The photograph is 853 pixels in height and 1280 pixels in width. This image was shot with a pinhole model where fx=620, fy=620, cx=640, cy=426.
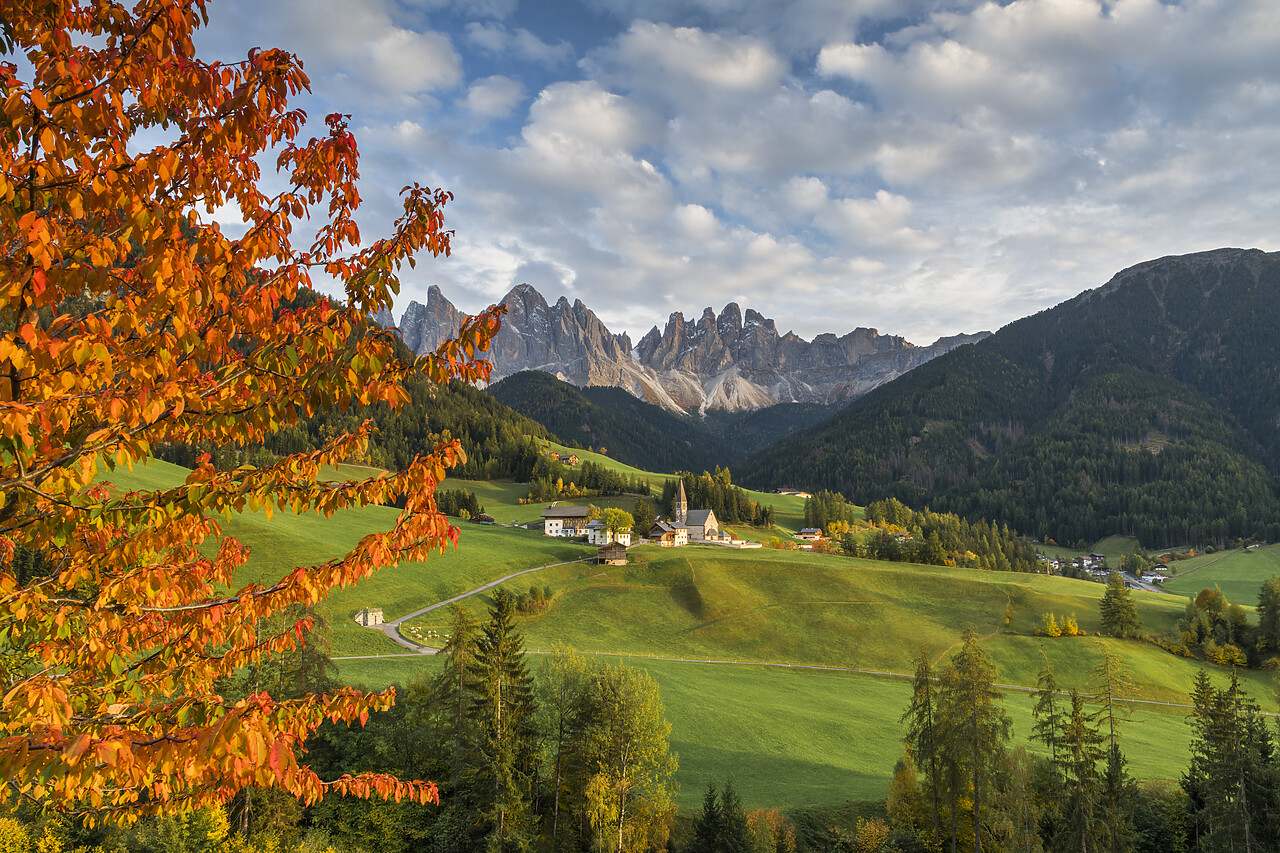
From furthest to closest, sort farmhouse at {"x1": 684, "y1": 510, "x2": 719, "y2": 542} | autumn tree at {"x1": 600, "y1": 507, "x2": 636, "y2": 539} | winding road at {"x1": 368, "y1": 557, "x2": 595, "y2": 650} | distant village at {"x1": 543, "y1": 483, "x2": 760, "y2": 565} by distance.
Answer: farmhouse at {"x1": 684, "y1": 510, "x2": 719, "y2": 542}, distant village at {"x1": 543, "y1": 483, "x2": 760, "y2": 565}, autumn tree at {"x1": 600, "y1": 507, "x2": 636, "y2": 539}, winding road at {"x1": 368, "y1": 557, "x2": 595, "y2": 650}

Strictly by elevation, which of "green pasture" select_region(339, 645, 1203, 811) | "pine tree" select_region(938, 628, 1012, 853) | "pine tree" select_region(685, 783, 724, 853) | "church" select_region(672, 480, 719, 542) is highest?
"church" select_region(672, 480, 719, 542)

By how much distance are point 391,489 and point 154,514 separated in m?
2.18

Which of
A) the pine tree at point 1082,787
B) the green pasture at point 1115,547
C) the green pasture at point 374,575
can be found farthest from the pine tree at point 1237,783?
the green pasture at point 1115,547

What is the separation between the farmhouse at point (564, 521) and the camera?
11400cm

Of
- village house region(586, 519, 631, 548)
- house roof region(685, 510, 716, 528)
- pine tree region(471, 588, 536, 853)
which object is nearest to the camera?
pine tree region(471, 588, 536, 853)

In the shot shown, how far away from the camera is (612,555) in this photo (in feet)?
291

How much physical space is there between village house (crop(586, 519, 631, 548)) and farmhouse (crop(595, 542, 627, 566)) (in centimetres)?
567

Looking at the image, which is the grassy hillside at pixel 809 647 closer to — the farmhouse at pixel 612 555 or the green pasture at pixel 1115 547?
the farmhouse at pixel 612 555

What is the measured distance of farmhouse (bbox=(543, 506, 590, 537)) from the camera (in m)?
114

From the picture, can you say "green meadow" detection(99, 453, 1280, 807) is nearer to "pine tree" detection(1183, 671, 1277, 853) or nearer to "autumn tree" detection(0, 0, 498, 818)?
"pine tree" detection(1183, 671, 1277, 853)

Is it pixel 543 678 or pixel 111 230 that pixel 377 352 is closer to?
pixel 111 230

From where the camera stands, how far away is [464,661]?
35.3 m

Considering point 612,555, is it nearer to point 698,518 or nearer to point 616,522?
point 616,522

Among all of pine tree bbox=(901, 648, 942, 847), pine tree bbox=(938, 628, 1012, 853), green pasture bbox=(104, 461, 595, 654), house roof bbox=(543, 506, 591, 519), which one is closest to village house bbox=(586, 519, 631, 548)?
green pasture bbox=(104, 461, 595, 654)
